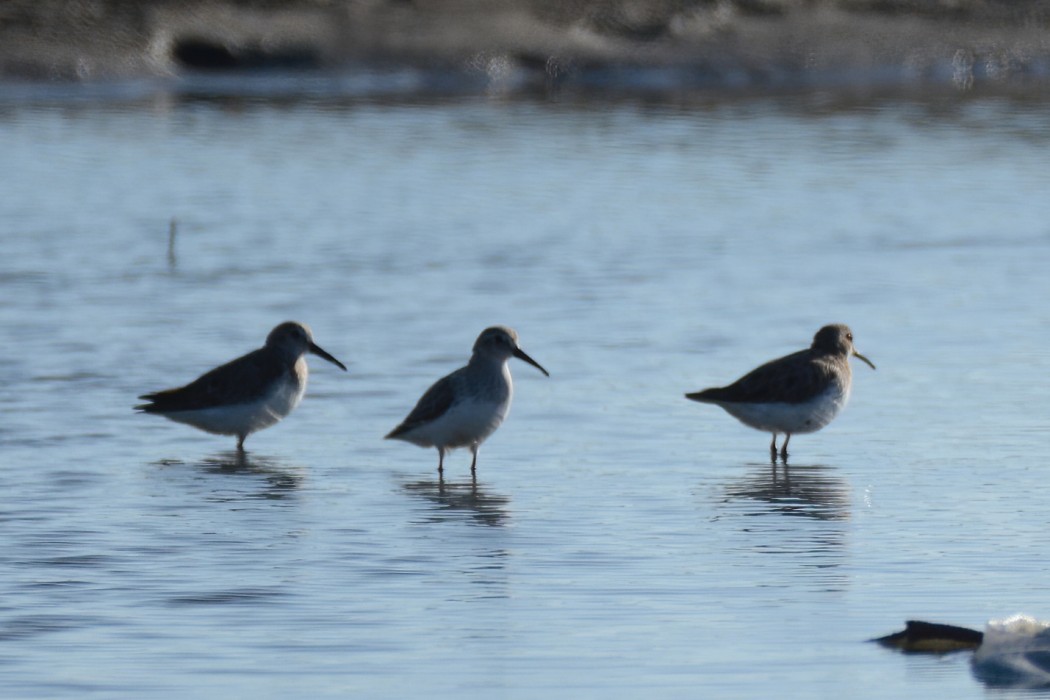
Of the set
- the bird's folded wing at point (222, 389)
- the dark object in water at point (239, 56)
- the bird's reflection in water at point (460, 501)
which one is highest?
the dark object in water at point (239, 56)

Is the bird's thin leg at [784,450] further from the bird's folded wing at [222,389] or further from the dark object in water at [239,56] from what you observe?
the dark object in water at [239,56]

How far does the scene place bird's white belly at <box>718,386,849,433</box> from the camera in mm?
12680

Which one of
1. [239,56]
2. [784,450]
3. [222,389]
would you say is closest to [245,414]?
[222,389]

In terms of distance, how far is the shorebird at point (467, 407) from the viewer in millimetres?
12281

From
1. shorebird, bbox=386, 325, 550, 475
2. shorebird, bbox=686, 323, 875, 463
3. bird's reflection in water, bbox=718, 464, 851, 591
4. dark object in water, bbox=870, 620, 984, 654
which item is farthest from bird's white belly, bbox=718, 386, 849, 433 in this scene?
dark object in water, bbox=870, 620, 984, 654

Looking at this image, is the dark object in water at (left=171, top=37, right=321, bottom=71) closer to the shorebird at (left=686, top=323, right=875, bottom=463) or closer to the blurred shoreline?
the blurred shoreline

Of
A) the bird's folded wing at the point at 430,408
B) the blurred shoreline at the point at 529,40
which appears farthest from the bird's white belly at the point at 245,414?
the blurred shoreline at the point at 529,40

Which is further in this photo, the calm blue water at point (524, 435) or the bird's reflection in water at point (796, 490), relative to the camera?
the bird's reflection in water at point (796, 490)

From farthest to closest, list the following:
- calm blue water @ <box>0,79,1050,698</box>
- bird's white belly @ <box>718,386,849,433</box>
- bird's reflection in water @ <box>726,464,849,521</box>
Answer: bird's white belly @ <box>718,386,849,433</box> → bird's reflection in water @ <box>726,464,849,521</box> → calm blue water @ <box>0,79,1050,698</box>

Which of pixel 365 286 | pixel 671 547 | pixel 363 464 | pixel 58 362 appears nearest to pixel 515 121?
pixel 365 286

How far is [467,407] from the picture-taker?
1230 cm

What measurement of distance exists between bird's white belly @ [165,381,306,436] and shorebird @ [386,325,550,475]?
98 cm

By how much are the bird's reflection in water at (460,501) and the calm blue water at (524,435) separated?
4cm

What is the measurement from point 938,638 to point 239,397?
6099 millimetres
